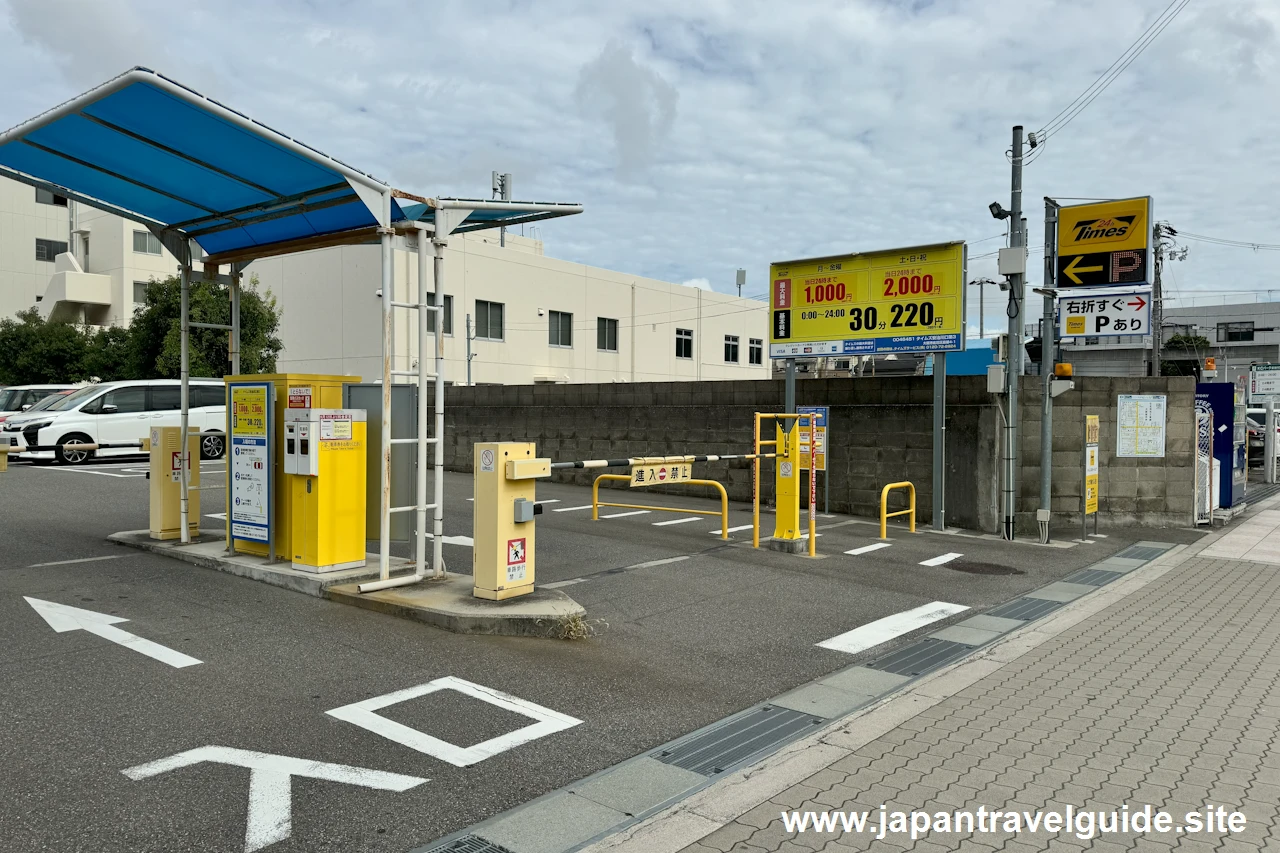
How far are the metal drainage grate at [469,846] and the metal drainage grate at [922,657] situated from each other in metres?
3.34

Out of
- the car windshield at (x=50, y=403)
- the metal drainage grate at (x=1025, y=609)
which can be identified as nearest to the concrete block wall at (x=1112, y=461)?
the metal drainage grate at (x=1025, y=609)

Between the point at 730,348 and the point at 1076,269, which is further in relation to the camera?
the point at 730,348

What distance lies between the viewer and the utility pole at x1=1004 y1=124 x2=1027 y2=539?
468 inches

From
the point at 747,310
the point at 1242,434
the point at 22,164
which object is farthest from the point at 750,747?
the point at 747,310

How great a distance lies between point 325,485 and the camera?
7316 mm

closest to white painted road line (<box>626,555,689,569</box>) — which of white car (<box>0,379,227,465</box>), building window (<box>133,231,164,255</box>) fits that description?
white car (<box>0,379,227,465</box>)

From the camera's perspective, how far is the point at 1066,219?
13.3 m

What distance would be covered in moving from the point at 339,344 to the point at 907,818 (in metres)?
31.9

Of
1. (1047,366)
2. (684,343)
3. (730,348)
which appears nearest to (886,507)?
(1047,366)

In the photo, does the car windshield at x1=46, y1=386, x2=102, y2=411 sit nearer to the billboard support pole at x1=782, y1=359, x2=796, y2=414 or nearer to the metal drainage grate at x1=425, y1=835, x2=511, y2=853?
the billboard support pole at x1=782, y1=359, x2=796, y2=414

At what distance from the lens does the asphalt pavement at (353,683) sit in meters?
3.62

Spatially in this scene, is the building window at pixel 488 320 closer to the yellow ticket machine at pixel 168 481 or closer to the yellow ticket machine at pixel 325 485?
the yellow ticket machine at pixel 168 481

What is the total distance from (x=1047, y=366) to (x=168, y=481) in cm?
1081

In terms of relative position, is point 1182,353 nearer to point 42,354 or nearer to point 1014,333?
point 1014,333
